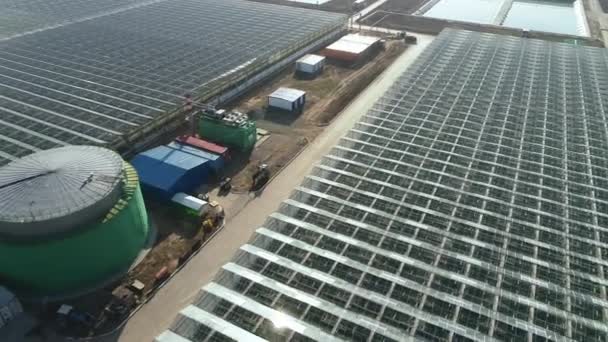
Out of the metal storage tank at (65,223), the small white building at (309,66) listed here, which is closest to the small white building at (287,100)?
the small white building at (309,66)

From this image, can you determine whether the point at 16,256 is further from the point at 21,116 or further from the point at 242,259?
the point at 21,116

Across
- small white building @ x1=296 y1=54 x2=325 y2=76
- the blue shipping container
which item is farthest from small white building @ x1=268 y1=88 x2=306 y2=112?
the blue shipping container

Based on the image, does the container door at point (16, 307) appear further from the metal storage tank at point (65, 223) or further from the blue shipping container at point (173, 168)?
the blue shipping container at point (173, 168)

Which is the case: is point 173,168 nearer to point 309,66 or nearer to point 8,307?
point 8,307

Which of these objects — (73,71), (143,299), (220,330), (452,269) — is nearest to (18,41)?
(73,71)

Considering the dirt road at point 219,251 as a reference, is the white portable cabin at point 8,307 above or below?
above
